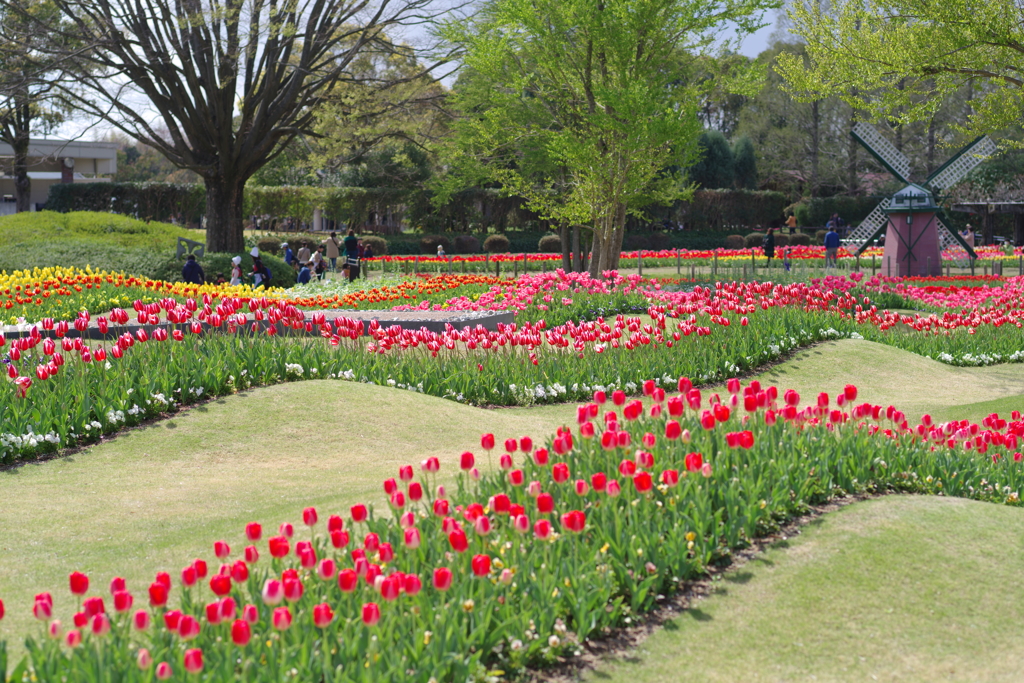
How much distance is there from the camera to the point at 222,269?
2502cm

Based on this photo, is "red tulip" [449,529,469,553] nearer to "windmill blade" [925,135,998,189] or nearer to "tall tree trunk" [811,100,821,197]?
"windmill blade" [925,135,998,189]

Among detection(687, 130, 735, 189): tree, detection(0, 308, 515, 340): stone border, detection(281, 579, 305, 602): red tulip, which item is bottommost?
detection(281, 579, 305, 602): red tulip

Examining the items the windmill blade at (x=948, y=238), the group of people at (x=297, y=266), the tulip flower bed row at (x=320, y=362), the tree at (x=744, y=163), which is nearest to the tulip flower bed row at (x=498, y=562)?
the tulip flower bed row at (x=320, y=362)

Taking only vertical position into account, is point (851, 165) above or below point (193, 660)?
above

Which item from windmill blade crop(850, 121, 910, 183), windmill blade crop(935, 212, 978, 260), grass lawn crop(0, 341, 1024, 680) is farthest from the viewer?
windmill blade crop(850, 121, 910, 183)

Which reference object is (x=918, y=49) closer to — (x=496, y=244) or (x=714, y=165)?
(x=496, y=244)

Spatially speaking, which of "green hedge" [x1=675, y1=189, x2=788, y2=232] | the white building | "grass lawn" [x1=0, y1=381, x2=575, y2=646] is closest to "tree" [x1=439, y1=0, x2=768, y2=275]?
"grass lawn" [x1=0, y1=381, x2=575, y2=646]

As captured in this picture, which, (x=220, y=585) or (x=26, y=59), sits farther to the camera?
(x=26, y=59)

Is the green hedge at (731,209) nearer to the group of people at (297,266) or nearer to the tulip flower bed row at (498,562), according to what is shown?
the group of people at (297,266)

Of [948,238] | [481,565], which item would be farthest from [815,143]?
[481,565]

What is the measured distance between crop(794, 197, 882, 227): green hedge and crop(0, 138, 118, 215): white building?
Result: 44.1m

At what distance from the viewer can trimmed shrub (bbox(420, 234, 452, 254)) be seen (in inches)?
1754

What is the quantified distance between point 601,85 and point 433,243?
22899 mm

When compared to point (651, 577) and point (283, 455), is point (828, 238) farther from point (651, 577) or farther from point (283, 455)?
point (651, 577)
